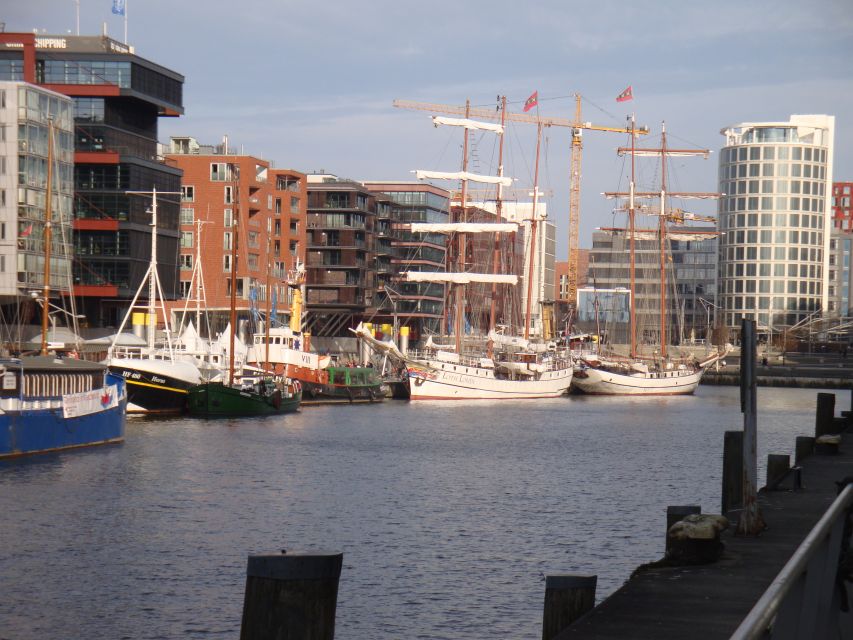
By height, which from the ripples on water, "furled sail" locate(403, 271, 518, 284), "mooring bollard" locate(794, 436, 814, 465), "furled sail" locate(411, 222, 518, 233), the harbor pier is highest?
"furled sail" locate(411, 222, 518, 233)

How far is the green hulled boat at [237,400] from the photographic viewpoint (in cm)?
7806

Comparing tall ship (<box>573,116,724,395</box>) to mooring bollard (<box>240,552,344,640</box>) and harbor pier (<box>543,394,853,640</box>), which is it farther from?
mooring bollard (<box>240,552,344,640</box>)

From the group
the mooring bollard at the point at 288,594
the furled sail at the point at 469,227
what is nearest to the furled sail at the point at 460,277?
the furled sail at the point at 469,227

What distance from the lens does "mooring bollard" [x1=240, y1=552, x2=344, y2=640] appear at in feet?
29.2

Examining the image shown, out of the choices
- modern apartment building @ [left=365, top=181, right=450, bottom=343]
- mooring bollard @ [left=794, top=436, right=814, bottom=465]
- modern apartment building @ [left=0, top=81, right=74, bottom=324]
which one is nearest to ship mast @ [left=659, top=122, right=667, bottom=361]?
modern apartment building @ [left=365, top=181, right=450, bottom=343]

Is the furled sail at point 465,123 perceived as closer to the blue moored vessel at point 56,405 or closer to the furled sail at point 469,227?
the furled sail at point 469,227

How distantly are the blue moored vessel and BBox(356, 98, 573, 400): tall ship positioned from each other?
50260 mm

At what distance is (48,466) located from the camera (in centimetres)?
4659

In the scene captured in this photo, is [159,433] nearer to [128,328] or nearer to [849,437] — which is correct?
[849,437]

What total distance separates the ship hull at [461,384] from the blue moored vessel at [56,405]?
5101 centimetres

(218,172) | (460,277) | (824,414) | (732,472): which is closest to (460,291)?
(460,277)

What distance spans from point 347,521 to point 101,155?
77.2 m

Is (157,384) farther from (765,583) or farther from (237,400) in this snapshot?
(765,583)

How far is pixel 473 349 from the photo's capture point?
118188 millimetres
